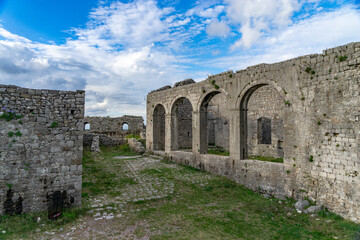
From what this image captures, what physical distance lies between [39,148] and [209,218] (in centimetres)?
552

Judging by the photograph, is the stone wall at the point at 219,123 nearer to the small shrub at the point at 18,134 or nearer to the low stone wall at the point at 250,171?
the low stone wall at the point at 250,171

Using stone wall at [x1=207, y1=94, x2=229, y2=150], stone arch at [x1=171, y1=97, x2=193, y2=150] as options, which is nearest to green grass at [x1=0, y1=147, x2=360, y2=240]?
stone wall at [x1=207, y1=94, x2=229, y2=150]

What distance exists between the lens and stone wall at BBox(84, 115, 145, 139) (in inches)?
1066

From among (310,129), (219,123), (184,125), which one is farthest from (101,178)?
(219,123)

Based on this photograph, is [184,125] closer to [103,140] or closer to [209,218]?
[103,140]

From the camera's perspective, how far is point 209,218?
6.51 m

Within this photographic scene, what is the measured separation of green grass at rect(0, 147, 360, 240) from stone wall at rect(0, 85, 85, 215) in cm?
53

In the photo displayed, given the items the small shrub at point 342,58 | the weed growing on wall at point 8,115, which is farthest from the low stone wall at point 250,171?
the weed growing on wall at point 8,115

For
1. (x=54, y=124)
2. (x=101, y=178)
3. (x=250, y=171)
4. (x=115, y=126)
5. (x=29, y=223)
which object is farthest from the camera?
(x=115, y=126)

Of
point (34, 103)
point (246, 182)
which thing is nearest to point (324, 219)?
point (246, 182)

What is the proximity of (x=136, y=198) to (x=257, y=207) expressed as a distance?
427cm

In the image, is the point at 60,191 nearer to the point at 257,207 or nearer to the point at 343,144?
the point at 257,207

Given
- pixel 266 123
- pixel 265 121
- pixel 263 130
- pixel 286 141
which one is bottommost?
pixel 286 141

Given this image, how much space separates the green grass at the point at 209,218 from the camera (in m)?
5.59
